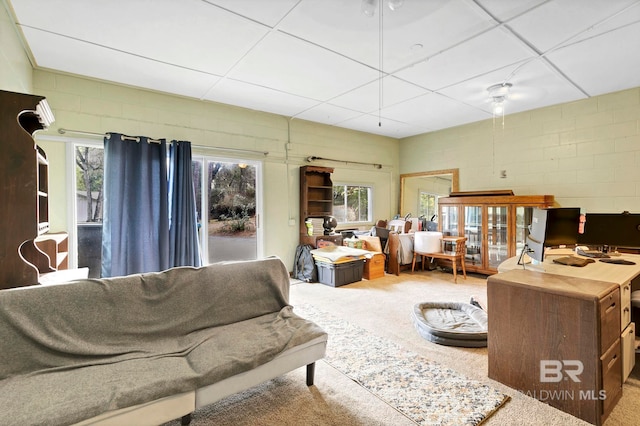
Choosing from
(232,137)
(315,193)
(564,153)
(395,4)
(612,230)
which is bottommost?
(612,230)

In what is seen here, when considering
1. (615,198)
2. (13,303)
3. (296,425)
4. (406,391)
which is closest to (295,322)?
(296,425)

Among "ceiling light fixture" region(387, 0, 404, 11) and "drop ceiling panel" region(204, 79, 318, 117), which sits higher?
"drop ceiling panel" region(204, 79, 318, 117)

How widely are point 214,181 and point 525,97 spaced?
14.5ft

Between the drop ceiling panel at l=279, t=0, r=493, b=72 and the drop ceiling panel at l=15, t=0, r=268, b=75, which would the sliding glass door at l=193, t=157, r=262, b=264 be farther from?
the drop ceiling panel at l=279, t=0, r=493, b=72

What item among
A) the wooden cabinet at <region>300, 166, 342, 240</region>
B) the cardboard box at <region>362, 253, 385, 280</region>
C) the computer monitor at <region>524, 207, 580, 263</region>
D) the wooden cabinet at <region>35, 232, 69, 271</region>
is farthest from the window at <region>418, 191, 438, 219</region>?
the wooden cabinet at <region>35, 232, 69, 271</region>

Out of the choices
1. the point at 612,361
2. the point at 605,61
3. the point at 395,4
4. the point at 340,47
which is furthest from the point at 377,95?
the point at 612,361

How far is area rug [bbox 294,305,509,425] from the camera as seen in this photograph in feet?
5.87

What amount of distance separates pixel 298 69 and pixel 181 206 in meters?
2.17

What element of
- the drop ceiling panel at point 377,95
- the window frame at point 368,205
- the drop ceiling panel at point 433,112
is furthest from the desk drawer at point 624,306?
the window frame at point 368,205

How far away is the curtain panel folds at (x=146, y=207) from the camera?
134 inches

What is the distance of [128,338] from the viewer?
5.88ft

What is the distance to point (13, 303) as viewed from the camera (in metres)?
1.57

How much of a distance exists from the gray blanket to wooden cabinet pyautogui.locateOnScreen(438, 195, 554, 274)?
3885mm

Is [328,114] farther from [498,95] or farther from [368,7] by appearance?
[368,7]
